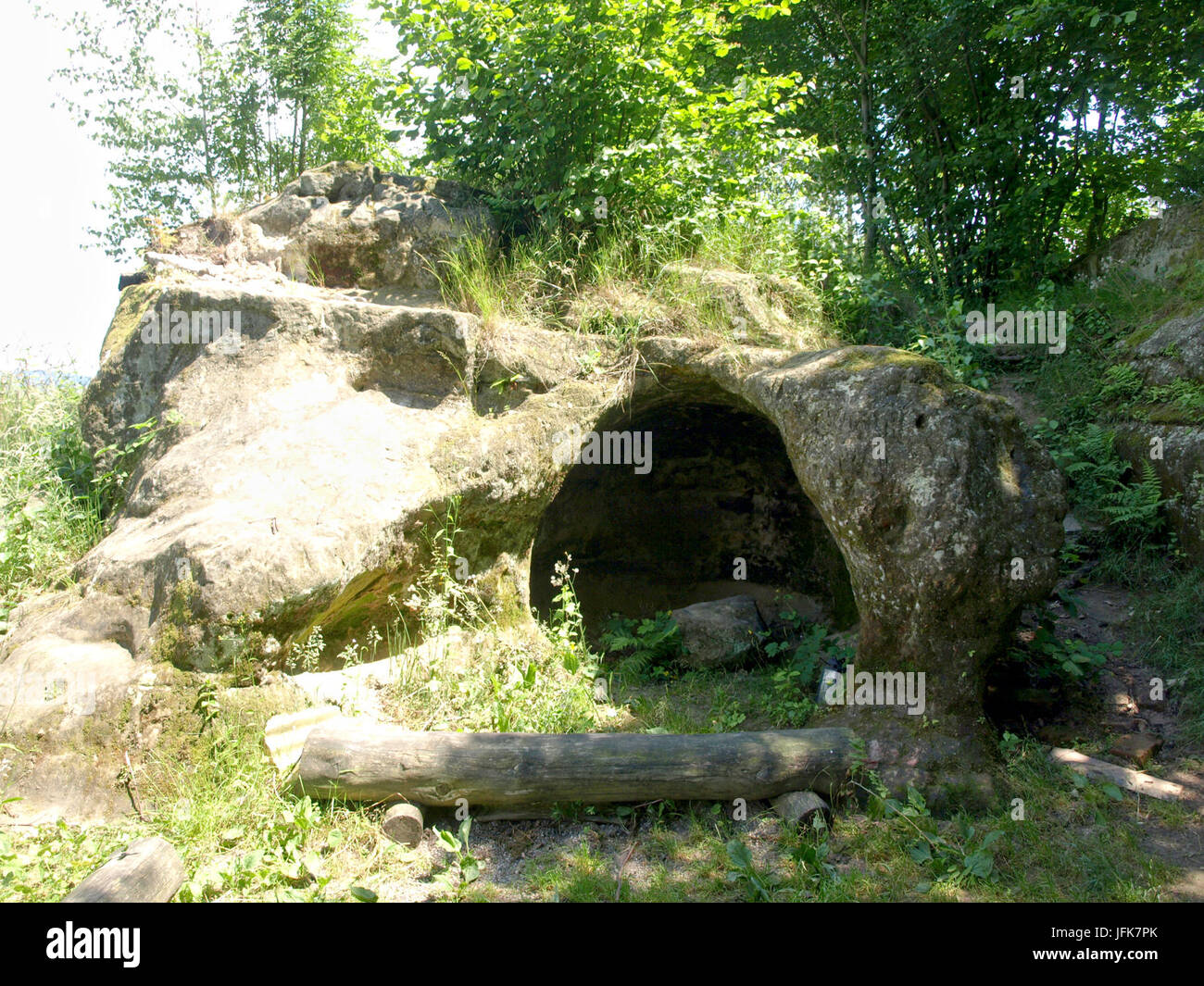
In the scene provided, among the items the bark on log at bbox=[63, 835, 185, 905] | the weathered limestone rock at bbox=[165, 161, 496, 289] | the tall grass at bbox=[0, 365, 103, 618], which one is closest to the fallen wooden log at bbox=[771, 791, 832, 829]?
the bark on log at bbox=[63, 835, 185, 905]

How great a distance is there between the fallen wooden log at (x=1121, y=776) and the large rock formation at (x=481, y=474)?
53cm

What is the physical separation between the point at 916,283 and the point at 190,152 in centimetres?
1128

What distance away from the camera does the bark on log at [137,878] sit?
3199 mm

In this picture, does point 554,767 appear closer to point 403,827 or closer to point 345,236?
point 403,827

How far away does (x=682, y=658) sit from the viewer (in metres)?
6.84

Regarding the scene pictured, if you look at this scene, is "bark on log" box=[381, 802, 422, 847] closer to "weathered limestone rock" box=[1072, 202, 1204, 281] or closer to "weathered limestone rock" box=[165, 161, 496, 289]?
"weathered limestone rock" box=[165, 161, 496, 289]

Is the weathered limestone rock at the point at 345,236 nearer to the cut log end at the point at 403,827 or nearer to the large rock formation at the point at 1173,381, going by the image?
the cut log end at the point at 403,827

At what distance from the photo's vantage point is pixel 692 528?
8.82 m

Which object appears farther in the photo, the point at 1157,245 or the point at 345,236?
the point at 1157,245

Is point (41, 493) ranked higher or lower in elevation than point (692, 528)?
higher

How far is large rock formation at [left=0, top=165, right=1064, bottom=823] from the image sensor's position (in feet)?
15.2

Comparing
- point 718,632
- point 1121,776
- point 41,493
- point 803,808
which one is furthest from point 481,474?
point 1121,776

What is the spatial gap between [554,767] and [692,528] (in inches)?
190

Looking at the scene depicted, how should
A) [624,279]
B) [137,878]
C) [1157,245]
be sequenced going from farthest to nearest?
[1157,245]
[624,279]
[137,878]
